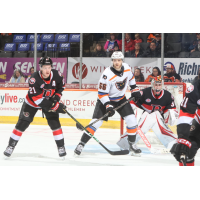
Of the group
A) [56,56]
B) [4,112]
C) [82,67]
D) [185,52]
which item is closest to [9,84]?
[4,112]

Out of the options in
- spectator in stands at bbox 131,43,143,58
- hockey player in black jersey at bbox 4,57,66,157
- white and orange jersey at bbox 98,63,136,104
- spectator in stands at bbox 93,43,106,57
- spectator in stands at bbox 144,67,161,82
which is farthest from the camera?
spectator in stands at bbox 93,43,106,57

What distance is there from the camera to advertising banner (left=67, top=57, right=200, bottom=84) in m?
6.09

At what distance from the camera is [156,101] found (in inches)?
159

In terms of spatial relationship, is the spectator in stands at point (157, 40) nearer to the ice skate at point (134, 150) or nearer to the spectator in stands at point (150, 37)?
the spectator in stands at point (150, 37)

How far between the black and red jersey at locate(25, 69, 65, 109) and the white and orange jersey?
430 millimetres

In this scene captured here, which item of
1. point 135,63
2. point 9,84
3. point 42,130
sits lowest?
point 42,130

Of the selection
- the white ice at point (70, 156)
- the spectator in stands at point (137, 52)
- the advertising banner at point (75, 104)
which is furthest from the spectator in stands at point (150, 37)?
the white ice at point (70, 156)

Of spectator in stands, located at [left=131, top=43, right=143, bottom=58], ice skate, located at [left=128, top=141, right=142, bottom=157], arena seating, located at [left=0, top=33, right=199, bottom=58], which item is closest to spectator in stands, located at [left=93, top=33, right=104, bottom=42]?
arena seating, located at [left=0, top=33, right=199, bottom=58]

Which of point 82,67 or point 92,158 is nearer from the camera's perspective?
point 92,158

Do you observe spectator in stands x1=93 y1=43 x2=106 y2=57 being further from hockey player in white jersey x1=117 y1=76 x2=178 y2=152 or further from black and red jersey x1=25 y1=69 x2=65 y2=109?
black and red jersey x1=25 y1=69 x2=65 y2=109

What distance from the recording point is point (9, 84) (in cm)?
667

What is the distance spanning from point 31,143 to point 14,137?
39.0 inches

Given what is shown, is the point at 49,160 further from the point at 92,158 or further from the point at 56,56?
the point at 56,56
